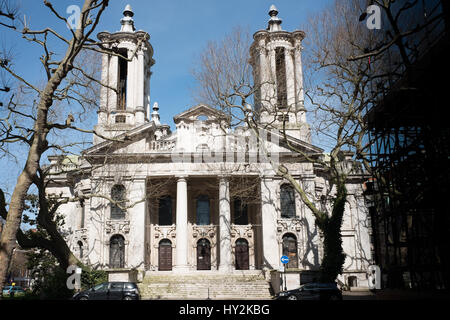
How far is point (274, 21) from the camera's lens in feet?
132

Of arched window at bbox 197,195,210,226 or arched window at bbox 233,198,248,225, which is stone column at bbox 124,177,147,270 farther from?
arched window at bbox 233,198,248,225

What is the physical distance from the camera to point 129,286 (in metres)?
22.1

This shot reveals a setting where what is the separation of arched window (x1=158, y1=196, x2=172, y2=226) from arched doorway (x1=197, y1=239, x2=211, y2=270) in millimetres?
3078

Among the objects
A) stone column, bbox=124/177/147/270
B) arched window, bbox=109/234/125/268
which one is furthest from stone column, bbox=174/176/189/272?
arched window, bbox=109/234/125/268

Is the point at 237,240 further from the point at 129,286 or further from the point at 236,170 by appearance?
the point at 129,286

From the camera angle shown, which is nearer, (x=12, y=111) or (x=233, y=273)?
(x=12, y=111)

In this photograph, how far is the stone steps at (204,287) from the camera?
88.7ft

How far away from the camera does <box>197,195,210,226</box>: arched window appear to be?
36.8 m

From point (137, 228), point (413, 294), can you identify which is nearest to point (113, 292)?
point (137, 228)

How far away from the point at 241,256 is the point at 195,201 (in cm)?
581

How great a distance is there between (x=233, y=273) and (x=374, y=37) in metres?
19.6
